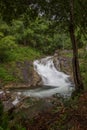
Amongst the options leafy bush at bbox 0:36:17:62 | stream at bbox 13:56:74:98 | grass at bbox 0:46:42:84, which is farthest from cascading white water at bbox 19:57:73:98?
leafy bush at bbox 0:36:17:62

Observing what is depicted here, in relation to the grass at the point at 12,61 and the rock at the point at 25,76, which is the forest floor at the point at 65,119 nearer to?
the rock at the point at 25,76

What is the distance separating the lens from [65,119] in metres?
6.08

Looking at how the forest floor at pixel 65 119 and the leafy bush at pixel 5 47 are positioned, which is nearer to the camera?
the forest floor at pixel 65 119

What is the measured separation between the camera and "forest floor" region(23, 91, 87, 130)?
567cm

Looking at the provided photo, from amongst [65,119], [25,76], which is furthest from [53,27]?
[25,76]

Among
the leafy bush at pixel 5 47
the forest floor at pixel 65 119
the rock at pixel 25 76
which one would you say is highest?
the leafy bush at pixel 5 47

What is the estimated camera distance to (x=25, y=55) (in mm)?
29703

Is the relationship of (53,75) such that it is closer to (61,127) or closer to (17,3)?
(17,3)

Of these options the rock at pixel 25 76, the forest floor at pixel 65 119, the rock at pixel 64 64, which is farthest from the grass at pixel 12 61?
the forest floor at pixel 65 119

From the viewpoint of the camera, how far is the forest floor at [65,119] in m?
5.67

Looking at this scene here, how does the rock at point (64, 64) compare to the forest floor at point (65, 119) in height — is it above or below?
above

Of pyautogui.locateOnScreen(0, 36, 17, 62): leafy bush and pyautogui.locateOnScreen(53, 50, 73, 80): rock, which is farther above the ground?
pyautogui.locateOnScreen(0, 36, 17, 62): leafy bush

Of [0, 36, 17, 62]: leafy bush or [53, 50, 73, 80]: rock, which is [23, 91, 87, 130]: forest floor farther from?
[53, 50, 73, 80]: rock

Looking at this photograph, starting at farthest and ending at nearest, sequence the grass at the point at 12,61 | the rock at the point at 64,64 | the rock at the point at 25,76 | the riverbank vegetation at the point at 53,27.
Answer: the rock at the point at 64,64 < the grass at the point at 12,61 < the rock at the point at 25,76 < the riverbank vegetation at the point at 53,27
